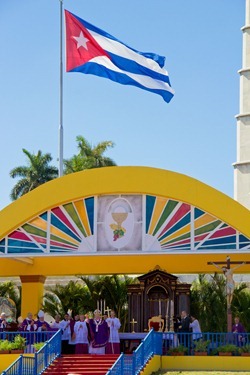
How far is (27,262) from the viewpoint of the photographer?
3472 cm

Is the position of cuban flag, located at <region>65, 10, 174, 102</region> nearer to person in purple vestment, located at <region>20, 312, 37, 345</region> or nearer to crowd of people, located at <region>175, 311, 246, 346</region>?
crowd of people, located at <region>175, 311, 246, 346</region>

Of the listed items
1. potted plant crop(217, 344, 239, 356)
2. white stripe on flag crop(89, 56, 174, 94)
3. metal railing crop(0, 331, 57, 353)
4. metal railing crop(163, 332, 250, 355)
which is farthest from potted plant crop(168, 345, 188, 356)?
white stripe on flag crop(89, 56, 174, 94)

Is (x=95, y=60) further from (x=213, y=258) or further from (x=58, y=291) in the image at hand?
(x=58, y=291)

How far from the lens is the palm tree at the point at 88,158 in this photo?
57125 mm

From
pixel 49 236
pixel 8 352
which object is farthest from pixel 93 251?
pixel 8 352

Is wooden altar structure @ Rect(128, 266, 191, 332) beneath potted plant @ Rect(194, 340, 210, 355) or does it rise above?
above

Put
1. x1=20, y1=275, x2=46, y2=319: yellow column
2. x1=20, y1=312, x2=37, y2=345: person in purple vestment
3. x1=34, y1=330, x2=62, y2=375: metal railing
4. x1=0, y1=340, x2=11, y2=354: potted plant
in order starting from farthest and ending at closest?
x1=20, y1=275, x2=46, y2=319: yellow column, x1=20, y1=312, x2=37, y2=345: person in purple vestment, x1=0, y1=340, x2=11, y2=354: potted plant, x1=34, y1=330, x2=62, y2=375: metal railing

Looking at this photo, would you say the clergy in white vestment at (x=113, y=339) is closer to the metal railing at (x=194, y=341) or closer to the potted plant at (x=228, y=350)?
the metal railing at (x=194, y=341)

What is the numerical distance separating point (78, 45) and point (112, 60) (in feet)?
4.18

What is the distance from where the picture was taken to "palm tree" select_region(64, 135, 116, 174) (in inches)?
2249

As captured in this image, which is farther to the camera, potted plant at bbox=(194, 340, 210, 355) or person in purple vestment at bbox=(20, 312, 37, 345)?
person in purple vestment at bbox=(20, 312, 37, 345)

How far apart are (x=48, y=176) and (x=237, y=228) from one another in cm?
3167

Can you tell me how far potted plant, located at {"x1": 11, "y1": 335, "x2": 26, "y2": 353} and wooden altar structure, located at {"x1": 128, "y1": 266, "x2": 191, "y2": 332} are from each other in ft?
18.6

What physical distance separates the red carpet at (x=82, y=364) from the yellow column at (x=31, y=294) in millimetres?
6300
